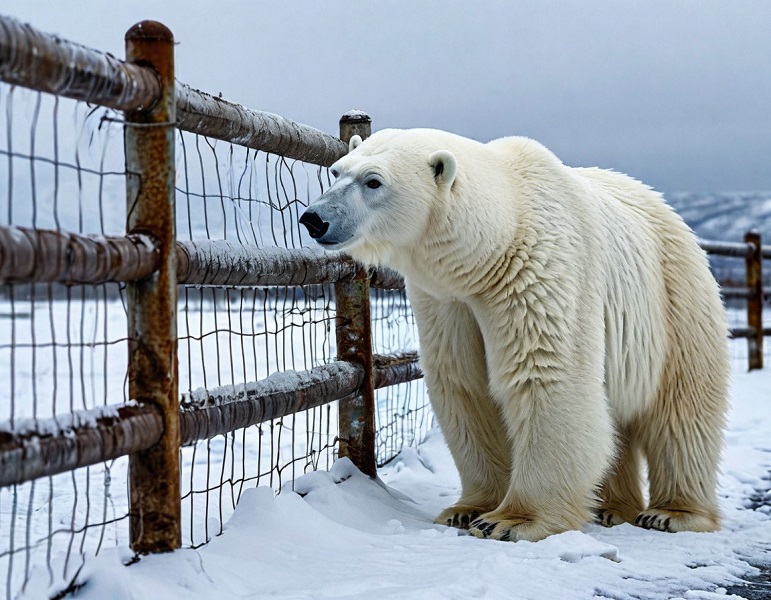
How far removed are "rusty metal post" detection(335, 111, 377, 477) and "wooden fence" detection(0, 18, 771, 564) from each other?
18.5 inches

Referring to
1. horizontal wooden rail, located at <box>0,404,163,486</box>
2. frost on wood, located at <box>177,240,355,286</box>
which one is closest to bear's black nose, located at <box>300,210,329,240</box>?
frost on wood, located at <box>177,240,355,286</box>

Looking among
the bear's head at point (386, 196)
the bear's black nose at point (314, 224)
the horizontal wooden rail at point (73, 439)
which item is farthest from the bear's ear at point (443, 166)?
the horizontal wooden rail at point (73, 439)

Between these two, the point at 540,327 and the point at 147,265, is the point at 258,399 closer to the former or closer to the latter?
the point at 147,265

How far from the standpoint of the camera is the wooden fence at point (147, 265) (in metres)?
1.70

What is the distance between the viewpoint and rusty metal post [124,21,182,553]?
2186mm

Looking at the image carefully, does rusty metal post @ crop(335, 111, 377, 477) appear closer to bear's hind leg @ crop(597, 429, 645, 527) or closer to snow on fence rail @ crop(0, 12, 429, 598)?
snow on fence rail @ crop(0, 12, 429, 598)

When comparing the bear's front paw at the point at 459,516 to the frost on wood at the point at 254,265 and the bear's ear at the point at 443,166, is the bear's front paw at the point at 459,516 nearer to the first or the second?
the frost on wood at the point at 254,265

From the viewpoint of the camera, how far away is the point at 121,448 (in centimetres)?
201

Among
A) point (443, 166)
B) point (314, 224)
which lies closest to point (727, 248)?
point (443, 166)

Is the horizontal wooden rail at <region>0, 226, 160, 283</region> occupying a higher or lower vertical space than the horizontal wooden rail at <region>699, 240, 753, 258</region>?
lower

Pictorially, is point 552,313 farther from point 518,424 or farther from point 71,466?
point 71,466

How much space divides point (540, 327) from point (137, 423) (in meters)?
1.59

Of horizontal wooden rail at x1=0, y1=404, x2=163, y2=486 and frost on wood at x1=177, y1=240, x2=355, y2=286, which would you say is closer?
horizontal wooden rail at x1=0, y1=404, x2=163, y2=486

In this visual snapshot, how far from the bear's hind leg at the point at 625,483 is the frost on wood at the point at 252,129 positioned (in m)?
1.82
